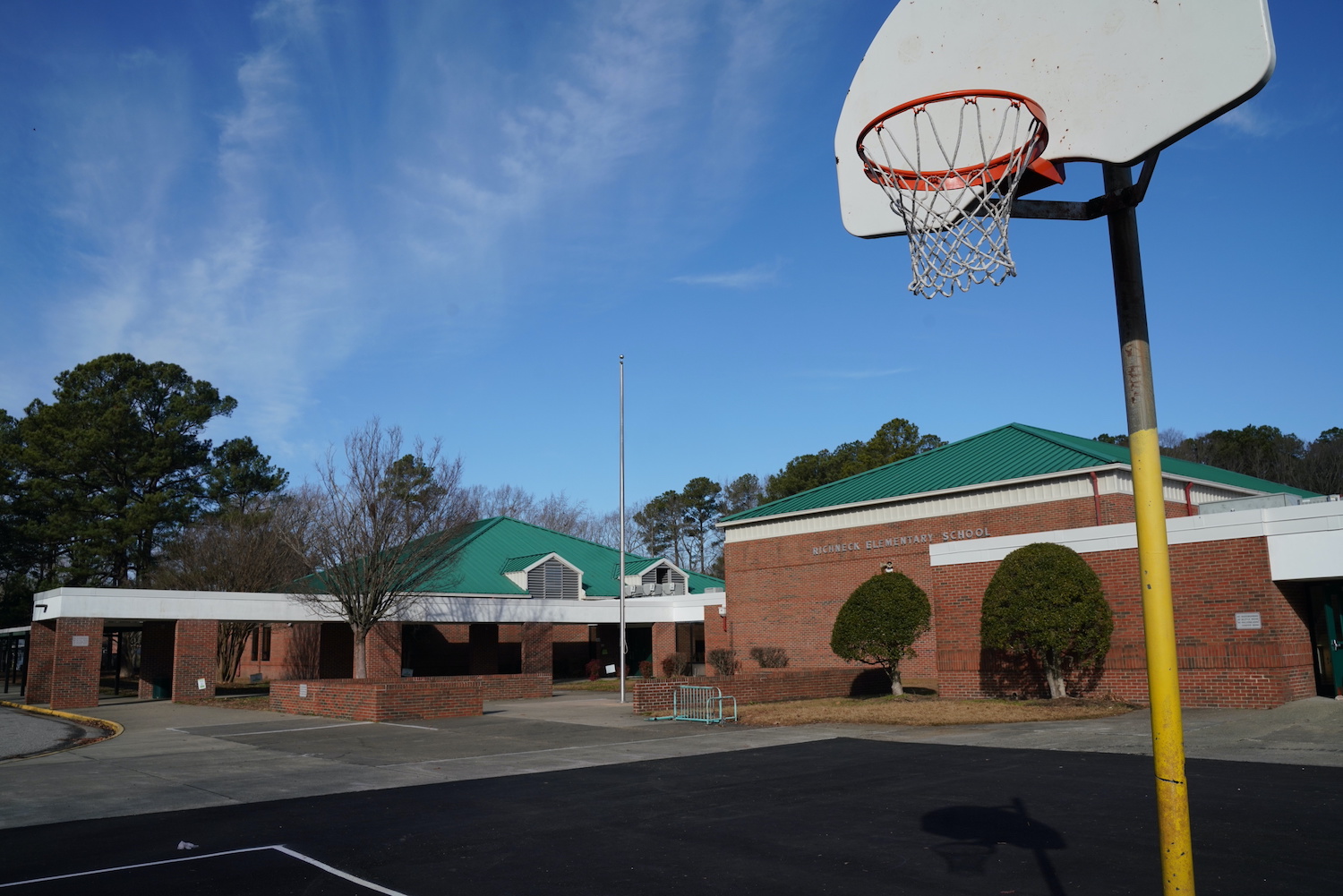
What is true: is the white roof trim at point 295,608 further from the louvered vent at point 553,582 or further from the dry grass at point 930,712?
the dry grass at point 930,712

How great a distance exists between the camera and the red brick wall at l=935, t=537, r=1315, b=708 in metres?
18.9

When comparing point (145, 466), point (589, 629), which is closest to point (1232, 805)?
point (589, 629)

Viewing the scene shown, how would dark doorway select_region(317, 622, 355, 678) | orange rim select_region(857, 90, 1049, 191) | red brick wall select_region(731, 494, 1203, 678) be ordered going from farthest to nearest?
1. dark doorway select_region(317, 622, 355, 678)
2. red brick wall select_region(731, 494, 1203, 678)
3. orange rim select_region(857, 90, 1049, 191)

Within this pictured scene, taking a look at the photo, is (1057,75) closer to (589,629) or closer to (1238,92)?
(1238,92)

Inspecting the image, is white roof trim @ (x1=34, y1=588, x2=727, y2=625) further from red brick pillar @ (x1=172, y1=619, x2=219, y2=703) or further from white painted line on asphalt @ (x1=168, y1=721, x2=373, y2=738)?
white painted line on asphalt @ (x1=168, y1=721, x2=373, y2=738)

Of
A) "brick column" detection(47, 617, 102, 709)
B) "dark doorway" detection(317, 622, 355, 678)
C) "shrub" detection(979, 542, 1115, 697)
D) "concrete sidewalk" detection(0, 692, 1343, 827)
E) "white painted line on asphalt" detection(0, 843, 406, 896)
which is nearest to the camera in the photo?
"white painted line on asphalt" detection(0, 843, 406, 896)

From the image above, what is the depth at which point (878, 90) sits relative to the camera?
704 cm

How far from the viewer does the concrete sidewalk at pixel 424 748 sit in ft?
40.7

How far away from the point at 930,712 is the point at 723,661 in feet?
62.5

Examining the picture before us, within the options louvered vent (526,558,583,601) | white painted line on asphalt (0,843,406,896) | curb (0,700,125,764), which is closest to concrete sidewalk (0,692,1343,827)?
curb (0,700,125,764)

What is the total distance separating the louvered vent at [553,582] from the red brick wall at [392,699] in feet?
61.6

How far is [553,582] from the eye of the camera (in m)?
45.2

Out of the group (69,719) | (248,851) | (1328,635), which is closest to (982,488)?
(1328,635)

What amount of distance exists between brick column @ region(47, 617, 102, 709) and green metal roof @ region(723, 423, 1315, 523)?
23.7 m
